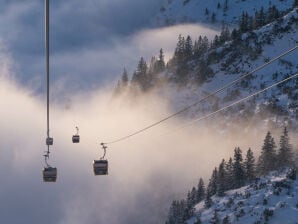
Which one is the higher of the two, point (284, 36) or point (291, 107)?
point (284, 36)

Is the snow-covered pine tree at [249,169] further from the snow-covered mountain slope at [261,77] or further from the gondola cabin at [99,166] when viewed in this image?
the gondola cabin at [99,166]

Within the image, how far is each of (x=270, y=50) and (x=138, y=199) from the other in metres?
68.3

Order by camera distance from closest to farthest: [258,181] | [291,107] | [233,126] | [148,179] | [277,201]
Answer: [277,201]
[258,181]
[291,107]
[233,126]
[148,179]

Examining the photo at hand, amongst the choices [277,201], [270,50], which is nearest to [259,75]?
[270,50]

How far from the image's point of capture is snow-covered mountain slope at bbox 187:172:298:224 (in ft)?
330

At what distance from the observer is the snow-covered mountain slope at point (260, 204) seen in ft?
330

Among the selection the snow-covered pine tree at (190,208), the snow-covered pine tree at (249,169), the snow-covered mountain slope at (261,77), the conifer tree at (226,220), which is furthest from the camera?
the snow-covered mountain slope at (261,77)

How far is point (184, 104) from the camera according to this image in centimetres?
19575

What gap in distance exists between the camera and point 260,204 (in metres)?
105

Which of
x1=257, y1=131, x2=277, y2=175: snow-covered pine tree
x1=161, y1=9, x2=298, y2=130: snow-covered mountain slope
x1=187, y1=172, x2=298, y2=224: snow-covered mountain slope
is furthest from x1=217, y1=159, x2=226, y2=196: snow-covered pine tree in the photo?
x1=161, y1=9, x2=298, y2=130: snow-covered mountain slope

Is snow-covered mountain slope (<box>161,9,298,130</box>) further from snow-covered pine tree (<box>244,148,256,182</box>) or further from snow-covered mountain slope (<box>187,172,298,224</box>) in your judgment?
snow-covered mountain slope (<box>187,172,298,224</box>)

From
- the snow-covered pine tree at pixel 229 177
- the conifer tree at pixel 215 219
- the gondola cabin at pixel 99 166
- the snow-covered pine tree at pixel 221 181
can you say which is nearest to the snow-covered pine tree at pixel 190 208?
the snow-covered pine tree at pixel 221 181

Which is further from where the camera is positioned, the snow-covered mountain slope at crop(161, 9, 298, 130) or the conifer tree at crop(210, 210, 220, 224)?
the snow-covered mountain slope at crop(161, 9, 298, 130)

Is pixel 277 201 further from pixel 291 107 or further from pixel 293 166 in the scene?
pixel 291 107
